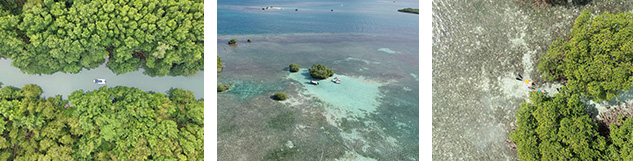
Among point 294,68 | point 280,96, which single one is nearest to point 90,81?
point 280,96

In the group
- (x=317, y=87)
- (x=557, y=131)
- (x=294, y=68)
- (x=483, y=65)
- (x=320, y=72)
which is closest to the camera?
(x=557, y=131)

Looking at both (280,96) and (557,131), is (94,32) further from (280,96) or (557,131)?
(557,131)

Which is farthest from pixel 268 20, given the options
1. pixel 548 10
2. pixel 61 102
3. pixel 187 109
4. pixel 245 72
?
pixel 548 10

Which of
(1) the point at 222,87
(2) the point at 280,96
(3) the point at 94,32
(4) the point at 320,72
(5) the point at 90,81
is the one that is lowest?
(2) the point at 280,96

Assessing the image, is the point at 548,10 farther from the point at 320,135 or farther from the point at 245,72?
the point at 245,72

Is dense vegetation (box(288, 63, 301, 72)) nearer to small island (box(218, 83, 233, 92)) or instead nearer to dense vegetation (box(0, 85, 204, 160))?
small island (box(218, 83, 233, 92))

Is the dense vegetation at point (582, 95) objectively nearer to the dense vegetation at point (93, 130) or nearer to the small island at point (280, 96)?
the small island at point (280, 96)

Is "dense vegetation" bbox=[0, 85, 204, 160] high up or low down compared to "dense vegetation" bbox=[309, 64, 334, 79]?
down

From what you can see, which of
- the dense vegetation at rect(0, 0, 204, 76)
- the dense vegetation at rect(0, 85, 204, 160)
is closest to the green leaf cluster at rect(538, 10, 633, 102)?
the dense vegetation at rect(0, 0, 204, 76)
